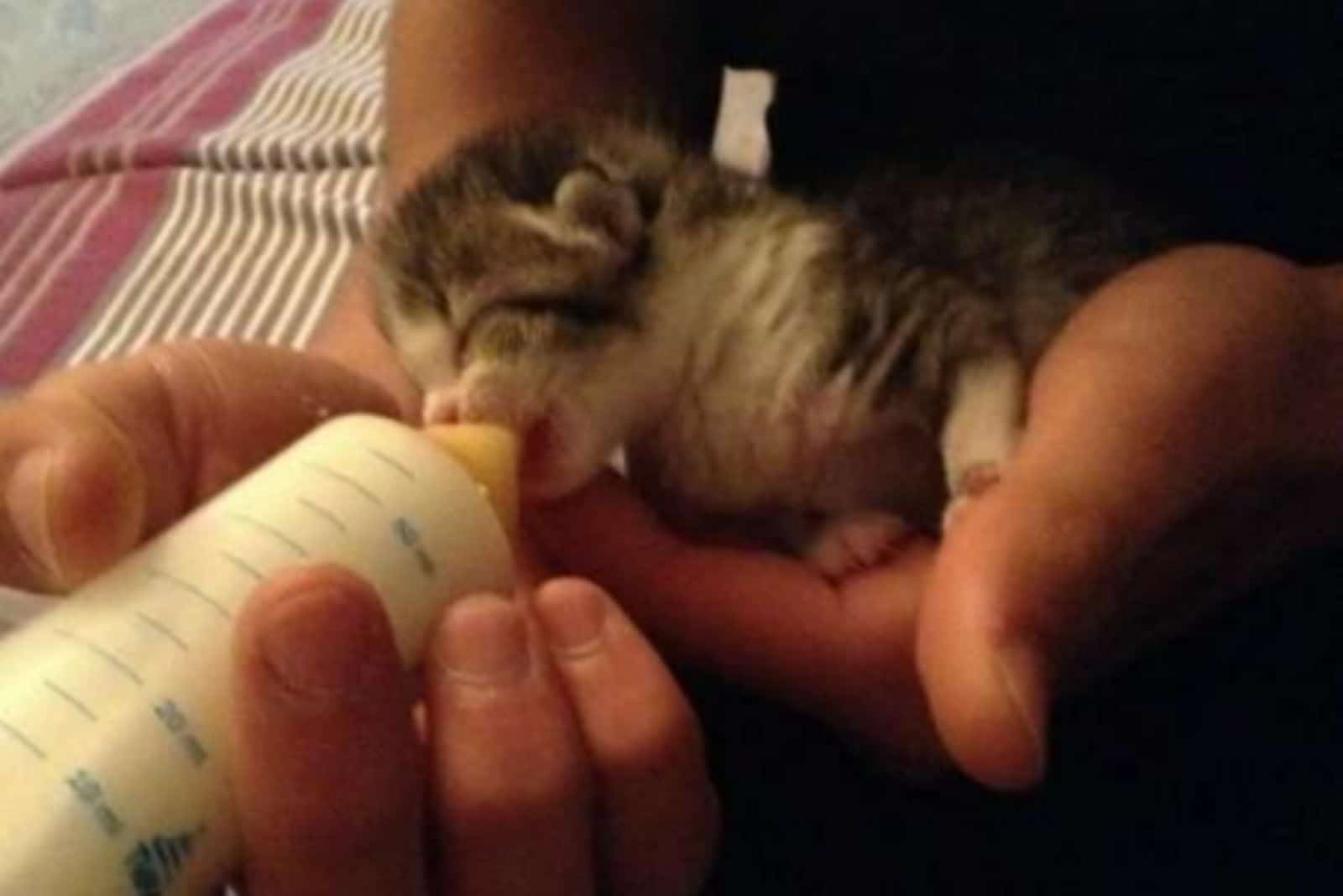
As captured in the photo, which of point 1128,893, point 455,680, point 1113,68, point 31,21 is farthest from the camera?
point 31,21

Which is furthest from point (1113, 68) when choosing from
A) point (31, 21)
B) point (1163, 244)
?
point (31, 21)

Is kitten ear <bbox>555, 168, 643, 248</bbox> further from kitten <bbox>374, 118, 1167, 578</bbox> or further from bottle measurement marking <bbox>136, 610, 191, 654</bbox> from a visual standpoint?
bottle measurement marking <bbox>136, 610, 191, 654</bbox>

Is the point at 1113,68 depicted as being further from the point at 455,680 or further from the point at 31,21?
the point at 31,21

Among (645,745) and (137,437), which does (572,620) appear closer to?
(645,745)

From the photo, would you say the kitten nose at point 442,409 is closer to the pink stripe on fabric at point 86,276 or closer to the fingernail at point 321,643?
the fingernail at point 321,643

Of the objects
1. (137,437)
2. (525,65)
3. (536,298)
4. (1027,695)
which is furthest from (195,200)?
(1027,695)

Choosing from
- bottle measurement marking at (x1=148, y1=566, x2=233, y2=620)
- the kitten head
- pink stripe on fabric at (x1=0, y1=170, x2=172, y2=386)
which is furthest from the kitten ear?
pink stripe on fabric at (x1=0, y1=170, x2=172, y2=386)
